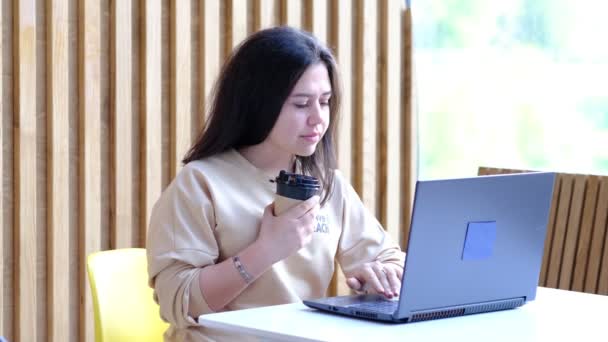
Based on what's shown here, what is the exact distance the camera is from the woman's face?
2.43 m

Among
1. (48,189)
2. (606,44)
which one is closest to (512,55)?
(606,44)

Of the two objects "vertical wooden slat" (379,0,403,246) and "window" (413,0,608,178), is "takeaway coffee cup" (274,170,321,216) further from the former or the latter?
"window" (413,0,608,178)

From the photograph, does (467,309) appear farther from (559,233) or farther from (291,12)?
(291,12)

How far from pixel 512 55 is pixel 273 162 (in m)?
2.24

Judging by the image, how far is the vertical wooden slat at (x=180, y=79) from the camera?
144 inches

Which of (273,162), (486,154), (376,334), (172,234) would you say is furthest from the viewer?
(486,154)

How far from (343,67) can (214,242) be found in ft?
6.78

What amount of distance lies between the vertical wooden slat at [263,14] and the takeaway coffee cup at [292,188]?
5.97 feet

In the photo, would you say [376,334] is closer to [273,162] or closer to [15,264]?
[273,162]

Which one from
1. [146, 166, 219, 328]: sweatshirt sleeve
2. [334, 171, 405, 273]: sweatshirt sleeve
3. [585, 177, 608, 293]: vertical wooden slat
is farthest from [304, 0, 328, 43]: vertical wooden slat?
[146, 166, 219, 328]: sweatshirt sleeve

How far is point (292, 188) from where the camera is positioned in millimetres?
2211

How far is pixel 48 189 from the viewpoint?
3316 mm

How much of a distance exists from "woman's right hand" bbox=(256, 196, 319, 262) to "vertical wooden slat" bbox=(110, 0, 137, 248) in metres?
1.33

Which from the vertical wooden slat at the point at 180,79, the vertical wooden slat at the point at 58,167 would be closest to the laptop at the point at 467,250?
the vertical wooden slat at the point at 58,167
